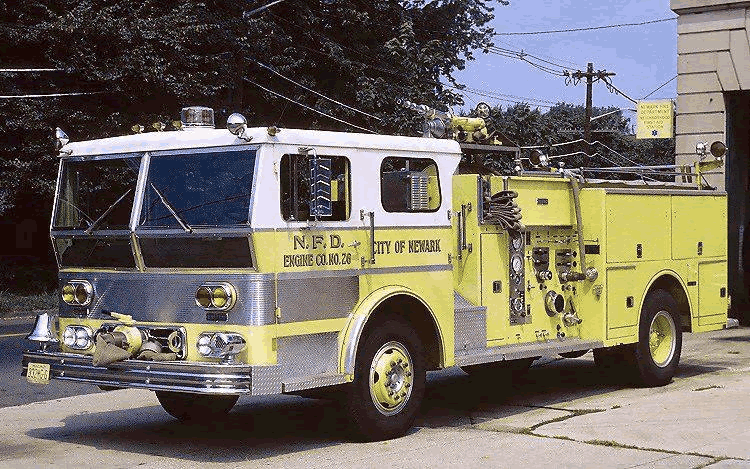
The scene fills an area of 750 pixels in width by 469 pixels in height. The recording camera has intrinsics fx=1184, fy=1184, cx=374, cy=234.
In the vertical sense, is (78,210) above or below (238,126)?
below

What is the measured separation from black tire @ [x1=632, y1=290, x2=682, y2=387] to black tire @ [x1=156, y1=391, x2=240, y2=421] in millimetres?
4351

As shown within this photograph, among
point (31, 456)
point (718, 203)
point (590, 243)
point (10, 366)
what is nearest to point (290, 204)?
point (31, 456)

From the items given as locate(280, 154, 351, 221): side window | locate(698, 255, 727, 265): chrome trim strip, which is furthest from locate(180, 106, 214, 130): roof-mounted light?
locate(698, 255, 727, 265): chrome trim strip

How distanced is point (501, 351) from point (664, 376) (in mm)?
2844

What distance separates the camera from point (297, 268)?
29.2 ft

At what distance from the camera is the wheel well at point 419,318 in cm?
974

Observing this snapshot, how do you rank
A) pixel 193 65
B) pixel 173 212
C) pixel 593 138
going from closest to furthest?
pixel 173 212
pixel 193 65
pixel 593 138

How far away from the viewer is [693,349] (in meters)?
16.1

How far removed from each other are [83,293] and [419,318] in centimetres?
278

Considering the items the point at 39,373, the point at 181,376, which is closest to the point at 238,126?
the point at 181,376

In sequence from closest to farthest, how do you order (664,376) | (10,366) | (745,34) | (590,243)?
1. (590,243)
2. (664,376)
3. (10,366)
4. (745,34)

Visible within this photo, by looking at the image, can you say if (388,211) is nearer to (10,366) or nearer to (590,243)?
(590,243)

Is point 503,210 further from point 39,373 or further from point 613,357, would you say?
point 39,373

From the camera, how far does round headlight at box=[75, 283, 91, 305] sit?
960cm
